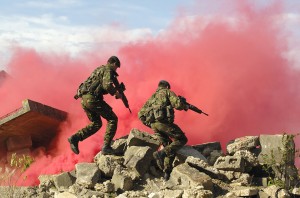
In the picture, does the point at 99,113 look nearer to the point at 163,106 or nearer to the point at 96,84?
the point at 96,84

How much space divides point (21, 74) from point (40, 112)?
14.3 ft

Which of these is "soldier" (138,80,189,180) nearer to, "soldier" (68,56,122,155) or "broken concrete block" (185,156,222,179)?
"broken concrete block" (185,156,222,179)

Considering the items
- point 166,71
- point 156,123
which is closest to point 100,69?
point 156,123

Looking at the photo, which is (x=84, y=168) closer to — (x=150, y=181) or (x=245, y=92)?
(x=150, y=181)

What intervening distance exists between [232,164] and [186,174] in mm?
980

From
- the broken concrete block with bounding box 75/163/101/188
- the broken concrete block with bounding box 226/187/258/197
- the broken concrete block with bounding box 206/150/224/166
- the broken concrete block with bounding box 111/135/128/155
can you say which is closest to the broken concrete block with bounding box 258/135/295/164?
the broken concrete block with bounding box 206/150/224/166

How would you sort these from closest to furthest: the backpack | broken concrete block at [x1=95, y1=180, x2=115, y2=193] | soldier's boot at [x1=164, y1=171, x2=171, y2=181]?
broken concrete block at [x1=95, y1=180, x2=115, y2=193]
soldier's boot at [x1=164, y1=171, x2=171, y2=181]
the backpack

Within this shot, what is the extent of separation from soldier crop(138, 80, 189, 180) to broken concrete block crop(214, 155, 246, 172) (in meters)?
0.78

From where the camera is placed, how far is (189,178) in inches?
434

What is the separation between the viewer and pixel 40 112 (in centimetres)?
1400

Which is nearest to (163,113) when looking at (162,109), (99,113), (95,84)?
(162,109)

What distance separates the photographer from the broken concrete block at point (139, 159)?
11672mm

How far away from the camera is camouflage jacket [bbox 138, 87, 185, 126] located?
11586 mm

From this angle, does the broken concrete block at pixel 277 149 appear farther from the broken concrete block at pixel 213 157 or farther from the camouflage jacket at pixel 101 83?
the camouflage jacket at pixel 101 83
